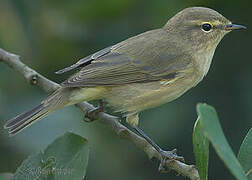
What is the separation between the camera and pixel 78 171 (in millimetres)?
2461

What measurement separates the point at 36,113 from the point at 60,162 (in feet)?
3.63

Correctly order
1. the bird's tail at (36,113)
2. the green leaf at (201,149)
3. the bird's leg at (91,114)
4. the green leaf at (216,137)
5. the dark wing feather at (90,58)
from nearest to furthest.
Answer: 1. the green leaf at (216,137)
2. the green leaf at (201,149)
3. the bird's tail at (36,113)
4. the bird's leg at (91,114)
5. the dark wing feather at (90,58)

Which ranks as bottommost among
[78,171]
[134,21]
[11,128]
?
→ [11,128]

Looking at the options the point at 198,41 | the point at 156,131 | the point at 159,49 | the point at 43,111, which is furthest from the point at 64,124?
the point at 198,41

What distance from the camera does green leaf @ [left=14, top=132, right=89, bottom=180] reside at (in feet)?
7.99

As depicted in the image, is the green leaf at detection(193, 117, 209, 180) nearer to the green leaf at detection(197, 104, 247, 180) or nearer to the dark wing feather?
the green leaf at detection(197, 104, 247, 180)

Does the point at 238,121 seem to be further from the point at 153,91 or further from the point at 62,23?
the point at 62,23

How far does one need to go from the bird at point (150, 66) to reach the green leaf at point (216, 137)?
2003 millimetres

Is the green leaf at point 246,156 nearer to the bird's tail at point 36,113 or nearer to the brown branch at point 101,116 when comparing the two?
the brown branch at point 101,116

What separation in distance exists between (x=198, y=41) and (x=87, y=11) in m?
1.16

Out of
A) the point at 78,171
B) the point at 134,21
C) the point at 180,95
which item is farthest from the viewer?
the point at 134,21

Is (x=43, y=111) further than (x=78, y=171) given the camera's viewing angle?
Yes

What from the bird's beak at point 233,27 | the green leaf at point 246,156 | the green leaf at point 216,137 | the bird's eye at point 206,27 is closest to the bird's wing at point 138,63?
the bird's eye at point 206,27

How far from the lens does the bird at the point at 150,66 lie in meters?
3.89
